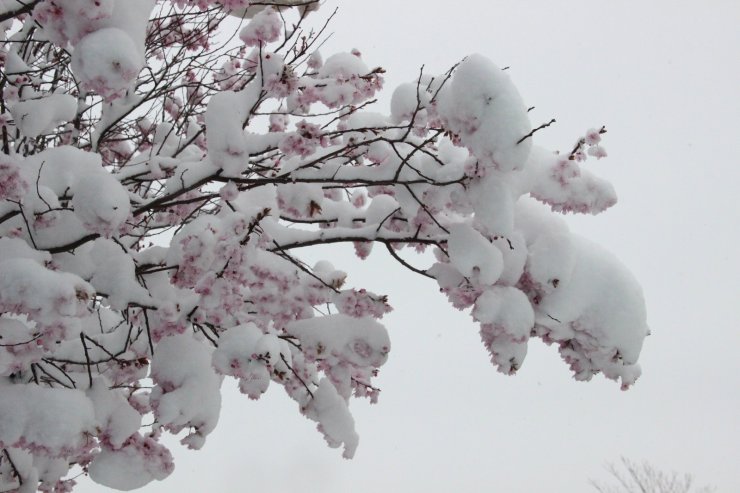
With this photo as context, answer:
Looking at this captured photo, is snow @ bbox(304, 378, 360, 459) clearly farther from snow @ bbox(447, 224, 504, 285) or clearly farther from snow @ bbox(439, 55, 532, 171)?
snow @ bbox(439, 55, 532, 171)

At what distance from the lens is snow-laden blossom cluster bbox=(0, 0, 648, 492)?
102 inches

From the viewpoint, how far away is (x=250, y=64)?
4.45 metres

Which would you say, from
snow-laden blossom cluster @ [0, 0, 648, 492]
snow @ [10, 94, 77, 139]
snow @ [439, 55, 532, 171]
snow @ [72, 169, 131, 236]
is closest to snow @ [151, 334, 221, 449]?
snow-laden blossom cluster @ [0, 0, 648, 492]

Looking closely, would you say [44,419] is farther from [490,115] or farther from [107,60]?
[490,115]

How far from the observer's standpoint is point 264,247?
298 cm

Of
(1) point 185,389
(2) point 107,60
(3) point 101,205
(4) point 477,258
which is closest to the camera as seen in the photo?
(2) point 107,60

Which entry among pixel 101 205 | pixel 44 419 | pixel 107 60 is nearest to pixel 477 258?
pixel 101 205

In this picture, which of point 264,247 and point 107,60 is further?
point 264,247

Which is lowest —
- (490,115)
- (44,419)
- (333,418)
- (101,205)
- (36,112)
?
(44,419)

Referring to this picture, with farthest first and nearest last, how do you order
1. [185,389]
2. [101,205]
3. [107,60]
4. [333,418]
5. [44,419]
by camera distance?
[333,418], [185,389], [44,419], [101,205], [107,60]

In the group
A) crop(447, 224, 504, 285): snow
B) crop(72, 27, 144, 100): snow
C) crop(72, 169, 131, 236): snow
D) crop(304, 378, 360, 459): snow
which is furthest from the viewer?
crop(304, 378, 360, 459): snow

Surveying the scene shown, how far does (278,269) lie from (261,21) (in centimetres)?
123

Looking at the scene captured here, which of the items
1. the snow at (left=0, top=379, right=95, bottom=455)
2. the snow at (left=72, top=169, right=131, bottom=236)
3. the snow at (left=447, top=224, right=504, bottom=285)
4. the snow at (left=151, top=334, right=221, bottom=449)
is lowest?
the snow at (left=0, top=379, right=95, bottom=455)

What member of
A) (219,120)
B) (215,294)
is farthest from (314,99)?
(215,294)
